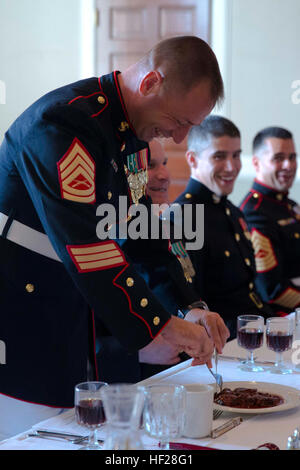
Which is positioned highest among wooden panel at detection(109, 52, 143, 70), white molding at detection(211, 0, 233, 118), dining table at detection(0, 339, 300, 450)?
white molding at detection(211, 0, 233, 118)

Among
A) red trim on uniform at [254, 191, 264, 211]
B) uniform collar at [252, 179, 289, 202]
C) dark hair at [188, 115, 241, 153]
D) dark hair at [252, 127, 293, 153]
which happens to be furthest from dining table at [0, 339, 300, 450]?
dark hair at [252, 127, 293, 153]

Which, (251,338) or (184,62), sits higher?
(184,62)

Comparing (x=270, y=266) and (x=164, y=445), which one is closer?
(x=164, y=445)

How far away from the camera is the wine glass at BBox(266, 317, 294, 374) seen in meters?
1.85

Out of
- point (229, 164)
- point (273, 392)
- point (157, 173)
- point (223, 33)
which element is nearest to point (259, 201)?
point (229, 164)

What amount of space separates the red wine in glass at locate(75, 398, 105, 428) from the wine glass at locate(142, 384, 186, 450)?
0.28 feet

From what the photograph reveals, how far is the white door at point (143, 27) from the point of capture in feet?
17.6

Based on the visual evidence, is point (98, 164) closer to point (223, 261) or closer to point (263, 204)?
point (223, 261)

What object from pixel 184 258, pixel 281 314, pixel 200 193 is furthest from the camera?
pixel 281 314

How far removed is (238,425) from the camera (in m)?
1.36

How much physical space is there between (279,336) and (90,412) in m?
0.79

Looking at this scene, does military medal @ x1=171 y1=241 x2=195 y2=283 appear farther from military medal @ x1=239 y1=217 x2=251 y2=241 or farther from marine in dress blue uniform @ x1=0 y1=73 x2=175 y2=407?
marine in dress blue uniform @ x1=0 y1=73 x2=175 y2=407

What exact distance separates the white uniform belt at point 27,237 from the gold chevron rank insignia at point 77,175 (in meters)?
0.18

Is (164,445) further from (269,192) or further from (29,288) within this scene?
(269,192)
